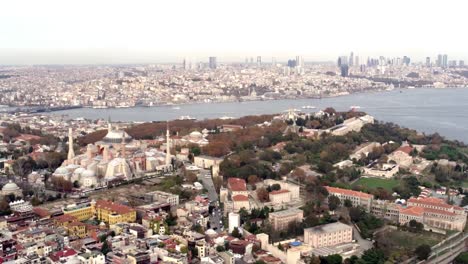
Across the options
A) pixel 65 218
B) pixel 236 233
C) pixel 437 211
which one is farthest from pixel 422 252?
pixel 65 218

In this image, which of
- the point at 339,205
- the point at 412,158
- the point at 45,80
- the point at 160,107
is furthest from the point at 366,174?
the point at 45,80

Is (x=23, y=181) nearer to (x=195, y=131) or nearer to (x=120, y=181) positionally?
(x=120, y=181)

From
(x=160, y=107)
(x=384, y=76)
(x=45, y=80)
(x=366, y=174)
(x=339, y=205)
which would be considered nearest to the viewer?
(x=339, y=205)

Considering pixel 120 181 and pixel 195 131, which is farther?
pixel 195 131

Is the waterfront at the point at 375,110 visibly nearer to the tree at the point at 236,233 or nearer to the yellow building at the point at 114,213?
the tree at the point at 236,233

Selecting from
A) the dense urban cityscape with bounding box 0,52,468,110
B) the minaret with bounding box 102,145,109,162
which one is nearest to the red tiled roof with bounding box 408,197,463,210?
the minaret with bounding box 102,145,109,162

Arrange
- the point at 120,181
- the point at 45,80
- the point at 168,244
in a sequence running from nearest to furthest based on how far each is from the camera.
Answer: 1. the point at 168,244
2. the point at 120,181
3. the point at 45,80

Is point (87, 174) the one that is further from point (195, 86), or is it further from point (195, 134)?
point (195, 86)
